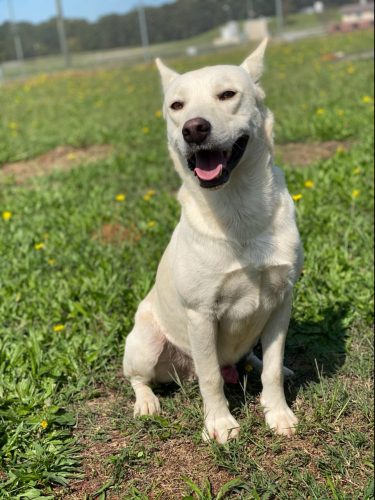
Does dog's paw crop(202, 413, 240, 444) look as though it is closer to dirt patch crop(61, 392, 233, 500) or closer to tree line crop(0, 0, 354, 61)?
dirt patch crop(61, 392, 233, 500)

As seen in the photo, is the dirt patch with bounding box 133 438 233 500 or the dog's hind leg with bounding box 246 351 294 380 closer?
the dirt patch with bounding box 133 438 233 500

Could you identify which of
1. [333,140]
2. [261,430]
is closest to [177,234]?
[261,430]

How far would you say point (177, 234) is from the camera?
2527mm

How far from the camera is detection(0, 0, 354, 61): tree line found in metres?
21.3

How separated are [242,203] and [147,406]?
100 centimetres

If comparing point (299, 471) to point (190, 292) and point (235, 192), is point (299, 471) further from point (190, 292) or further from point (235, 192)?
point (235, 192)

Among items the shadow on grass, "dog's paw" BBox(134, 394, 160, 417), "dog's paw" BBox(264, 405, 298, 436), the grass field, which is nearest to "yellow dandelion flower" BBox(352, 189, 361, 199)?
the grass field

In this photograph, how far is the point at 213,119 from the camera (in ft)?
6.98

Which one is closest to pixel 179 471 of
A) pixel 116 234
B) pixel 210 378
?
pixel 210 378

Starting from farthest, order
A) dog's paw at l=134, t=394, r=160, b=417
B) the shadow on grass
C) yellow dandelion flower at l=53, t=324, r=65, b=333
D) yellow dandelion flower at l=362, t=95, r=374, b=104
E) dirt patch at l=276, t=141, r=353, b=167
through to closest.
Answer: yellow dandelion flower at l=362, t=95, r=374, b=104, dirt patch at l=276, t=141, r=353, b=167, yellow dandelion flower at l=53, t=324, r=65, b=333, the shadow on grass, dog's paw at l=134, t=394, r=160, b=417

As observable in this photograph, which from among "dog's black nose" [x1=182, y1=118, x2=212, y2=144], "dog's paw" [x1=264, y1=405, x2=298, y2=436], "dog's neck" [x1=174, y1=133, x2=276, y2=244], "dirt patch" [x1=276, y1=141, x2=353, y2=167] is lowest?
"dog's paw" [x1=264, y1=405, x2=298, y2=436]

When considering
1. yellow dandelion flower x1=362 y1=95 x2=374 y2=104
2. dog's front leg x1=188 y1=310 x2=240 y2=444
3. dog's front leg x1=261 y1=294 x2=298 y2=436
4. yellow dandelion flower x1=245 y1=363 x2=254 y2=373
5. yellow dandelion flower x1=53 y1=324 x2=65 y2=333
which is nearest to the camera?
dog's front leg x1=188 y1=310 x2=240 y2=444

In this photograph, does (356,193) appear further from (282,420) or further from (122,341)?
(282,420)

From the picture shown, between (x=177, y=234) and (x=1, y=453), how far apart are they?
1134 mm
